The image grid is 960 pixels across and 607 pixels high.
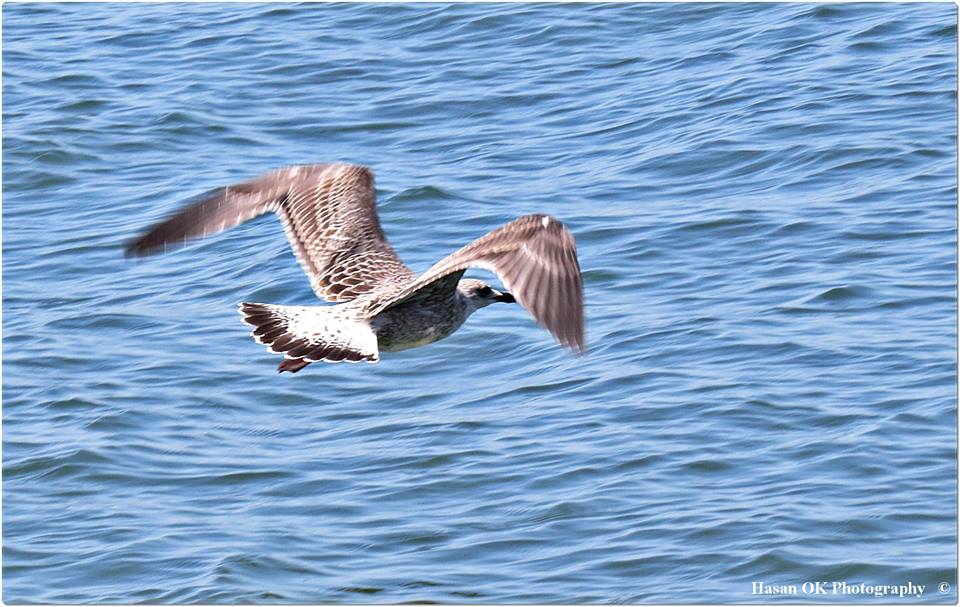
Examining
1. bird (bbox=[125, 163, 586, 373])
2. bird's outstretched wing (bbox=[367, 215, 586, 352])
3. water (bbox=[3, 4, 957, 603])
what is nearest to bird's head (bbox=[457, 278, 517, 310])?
bird (bbox=[125, 163, 586, 373])

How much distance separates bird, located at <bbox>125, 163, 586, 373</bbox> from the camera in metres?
5.61

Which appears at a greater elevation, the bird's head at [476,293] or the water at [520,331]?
the bird's head at [476,293]

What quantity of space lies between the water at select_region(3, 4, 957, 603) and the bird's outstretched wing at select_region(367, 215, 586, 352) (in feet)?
4.74

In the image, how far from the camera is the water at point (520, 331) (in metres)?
6.79

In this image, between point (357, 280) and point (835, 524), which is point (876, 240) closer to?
point (835, 524)

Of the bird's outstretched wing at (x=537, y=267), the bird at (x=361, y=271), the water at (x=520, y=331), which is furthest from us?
the water at (x=520, y=331)

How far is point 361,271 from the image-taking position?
701 centimetres

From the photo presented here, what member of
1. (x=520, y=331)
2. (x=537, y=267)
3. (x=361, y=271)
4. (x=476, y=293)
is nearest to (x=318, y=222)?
(x=361, y=271)

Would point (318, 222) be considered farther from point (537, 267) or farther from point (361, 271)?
point (537, 267)

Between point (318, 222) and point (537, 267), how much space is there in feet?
6.19

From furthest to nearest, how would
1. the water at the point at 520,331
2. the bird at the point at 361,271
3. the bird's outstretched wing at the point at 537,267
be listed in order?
the water at the point at 520,331, the bird at the point at 361,271, the bird's outstretched wing at the point at 537,267

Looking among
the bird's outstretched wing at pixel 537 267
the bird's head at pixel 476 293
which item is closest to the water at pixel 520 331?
the bird's head at pixel 476 293

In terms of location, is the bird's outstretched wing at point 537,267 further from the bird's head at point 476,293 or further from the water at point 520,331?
the water at point 520,331

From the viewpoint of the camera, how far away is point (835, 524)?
266 inches
